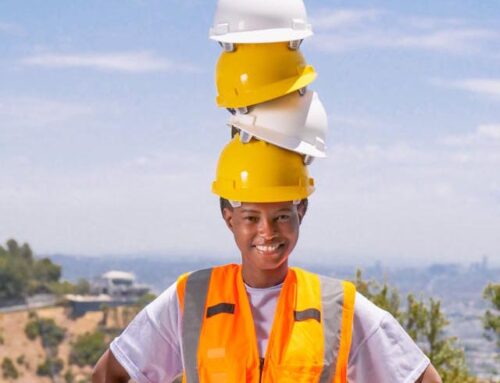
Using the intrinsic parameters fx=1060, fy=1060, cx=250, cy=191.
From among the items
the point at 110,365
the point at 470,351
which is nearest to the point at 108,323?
the point at 470,351

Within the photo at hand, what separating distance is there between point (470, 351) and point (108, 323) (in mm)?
52986

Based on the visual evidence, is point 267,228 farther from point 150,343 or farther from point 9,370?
point 9,370

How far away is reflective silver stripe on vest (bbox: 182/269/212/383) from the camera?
140 inches

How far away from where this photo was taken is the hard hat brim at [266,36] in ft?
11.0

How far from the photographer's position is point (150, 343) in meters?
3.69

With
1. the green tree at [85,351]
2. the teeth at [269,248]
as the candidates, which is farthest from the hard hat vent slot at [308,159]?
the green tree at [85,351]

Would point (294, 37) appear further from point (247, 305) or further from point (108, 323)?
point (108, 323)

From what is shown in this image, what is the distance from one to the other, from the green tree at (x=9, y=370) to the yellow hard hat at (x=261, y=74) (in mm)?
65552

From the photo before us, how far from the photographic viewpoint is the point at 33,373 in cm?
6669

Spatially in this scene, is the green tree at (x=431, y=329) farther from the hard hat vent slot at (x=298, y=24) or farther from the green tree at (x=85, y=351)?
the green tree at (x=85, y=351)

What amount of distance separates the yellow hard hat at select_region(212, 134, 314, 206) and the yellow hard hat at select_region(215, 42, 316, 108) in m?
0.15

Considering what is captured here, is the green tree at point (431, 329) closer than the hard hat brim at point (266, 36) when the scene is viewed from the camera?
No

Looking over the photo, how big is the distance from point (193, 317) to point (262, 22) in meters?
1.02

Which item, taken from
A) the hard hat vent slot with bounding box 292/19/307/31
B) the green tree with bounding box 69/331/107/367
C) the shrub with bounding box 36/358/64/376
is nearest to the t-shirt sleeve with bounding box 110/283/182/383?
the hard hat vent slot with bounding box 292/19/307/31
